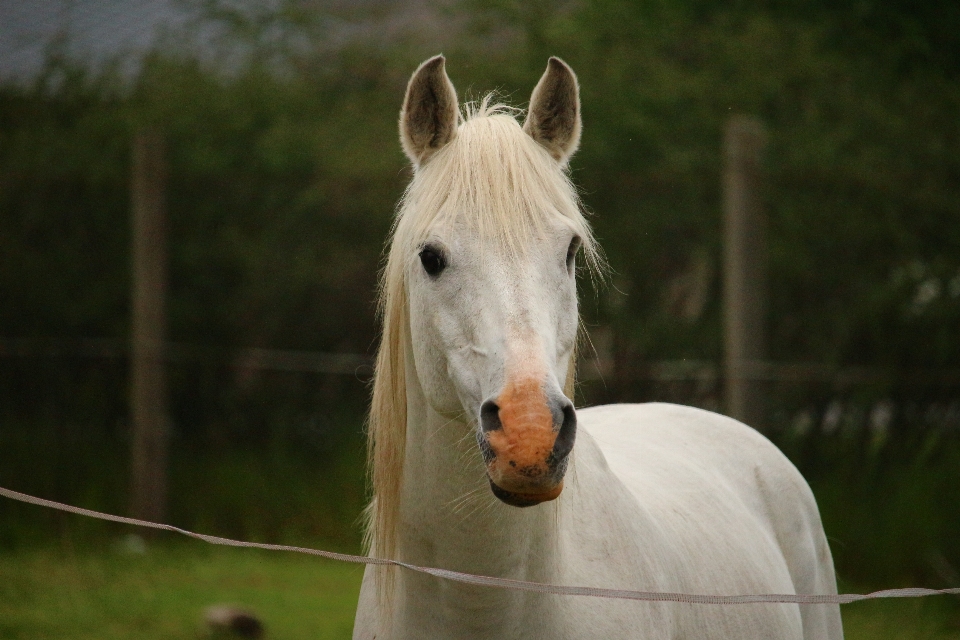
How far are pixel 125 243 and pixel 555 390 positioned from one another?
643 centimetres

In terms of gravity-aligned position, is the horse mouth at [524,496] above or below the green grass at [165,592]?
above

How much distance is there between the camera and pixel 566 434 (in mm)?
1834

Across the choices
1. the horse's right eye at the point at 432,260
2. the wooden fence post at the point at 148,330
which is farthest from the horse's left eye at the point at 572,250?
the wooden fence post at the point at 148,330

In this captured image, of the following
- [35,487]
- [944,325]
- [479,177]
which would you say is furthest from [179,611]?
[944,325]

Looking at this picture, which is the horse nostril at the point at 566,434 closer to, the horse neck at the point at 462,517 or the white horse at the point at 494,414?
the white horse at the point at 494,414

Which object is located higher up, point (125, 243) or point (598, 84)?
point (598, 84)

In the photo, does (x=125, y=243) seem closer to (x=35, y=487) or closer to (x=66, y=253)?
(x=66, y=253)

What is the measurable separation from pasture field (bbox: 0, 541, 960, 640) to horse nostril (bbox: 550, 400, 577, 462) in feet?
12.3

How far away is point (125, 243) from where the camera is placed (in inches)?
298

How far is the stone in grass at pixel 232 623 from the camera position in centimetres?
507

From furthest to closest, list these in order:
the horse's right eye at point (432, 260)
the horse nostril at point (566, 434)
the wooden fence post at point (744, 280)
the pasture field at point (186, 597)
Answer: the wooden fence post at point (744, 280) < the pasture field at point (186, 597) < the horse's right eye at point (432, 260) < the horse nostril at point (566, 434)

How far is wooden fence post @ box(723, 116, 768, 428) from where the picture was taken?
19.2 ft

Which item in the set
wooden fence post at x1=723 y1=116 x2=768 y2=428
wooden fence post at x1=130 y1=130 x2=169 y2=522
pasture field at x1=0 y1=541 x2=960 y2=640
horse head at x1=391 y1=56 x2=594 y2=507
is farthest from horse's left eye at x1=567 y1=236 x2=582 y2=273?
wooden fence post at x1=130 y1=130 x2=169 y2=522

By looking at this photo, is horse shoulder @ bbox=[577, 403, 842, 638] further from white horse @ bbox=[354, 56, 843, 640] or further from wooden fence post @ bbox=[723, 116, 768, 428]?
wooden fence post @ bbox=[723, 116, 768, 428]
